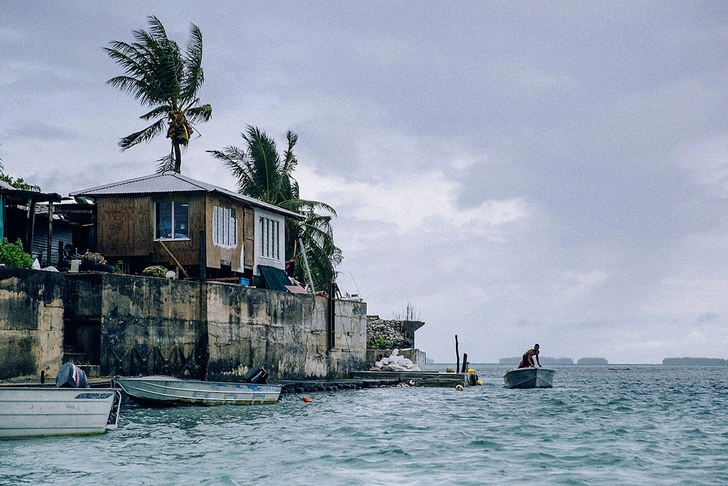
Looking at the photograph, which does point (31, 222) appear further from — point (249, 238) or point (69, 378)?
point (69, 378)

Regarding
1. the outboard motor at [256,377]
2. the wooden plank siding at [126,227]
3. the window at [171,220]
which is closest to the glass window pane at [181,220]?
the window at [171,220]

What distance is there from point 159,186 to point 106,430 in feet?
51.7

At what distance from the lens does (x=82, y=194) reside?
116 feet

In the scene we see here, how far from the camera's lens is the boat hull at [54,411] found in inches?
715

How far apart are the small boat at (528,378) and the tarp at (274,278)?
12229 mm

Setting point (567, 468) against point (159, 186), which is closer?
point (567, 468)

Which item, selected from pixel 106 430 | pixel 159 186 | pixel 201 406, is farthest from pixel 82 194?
pixel 106 430

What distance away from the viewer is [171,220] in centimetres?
3406

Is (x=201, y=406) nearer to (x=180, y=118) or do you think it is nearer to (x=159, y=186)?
(x=159, y=186)

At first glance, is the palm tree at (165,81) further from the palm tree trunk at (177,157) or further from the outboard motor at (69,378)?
the outboard motor at (69,378)

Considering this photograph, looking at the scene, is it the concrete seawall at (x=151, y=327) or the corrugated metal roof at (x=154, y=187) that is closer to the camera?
the concrete seawall at (x=151, y=327)

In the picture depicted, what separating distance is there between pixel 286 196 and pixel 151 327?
2288 centimetres

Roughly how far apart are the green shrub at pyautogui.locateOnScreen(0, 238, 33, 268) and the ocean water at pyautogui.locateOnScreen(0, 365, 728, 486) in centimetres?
612

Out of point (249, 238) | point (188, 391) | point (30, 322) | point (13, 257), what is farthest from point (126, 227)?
point (188, 391)
